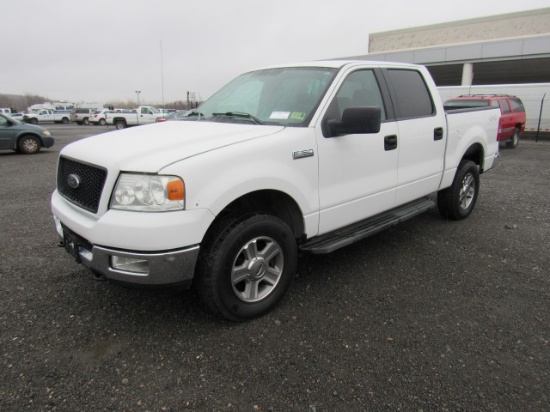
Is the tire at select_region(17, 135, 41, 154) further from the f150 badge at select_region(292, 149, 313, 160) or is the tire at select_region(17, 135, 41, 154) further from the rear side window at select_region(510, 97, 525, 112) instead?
the rear side window at select_region(510, 97, 525, 112)

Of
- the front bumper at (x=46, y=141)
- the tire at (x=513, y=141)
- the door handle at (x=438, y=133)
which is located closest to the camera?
the door handle at (x=438, y=133)

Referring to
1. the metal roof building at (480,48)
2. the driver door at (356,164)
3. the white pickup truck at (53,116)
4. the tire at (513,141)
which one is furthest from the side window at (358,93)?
the white pickup truck at (53,116)

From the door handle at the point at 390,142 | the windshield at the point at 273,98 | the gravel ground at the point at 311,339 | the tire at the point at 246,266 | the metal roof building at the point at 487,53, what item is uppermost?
the metal roof building at the point at 487,53

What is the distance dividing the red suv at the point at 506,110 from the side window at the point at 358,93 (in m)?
10.2

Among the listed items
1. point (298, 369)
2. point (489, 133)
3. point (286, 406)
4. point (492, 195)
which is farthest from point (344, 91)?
point (492, 195)

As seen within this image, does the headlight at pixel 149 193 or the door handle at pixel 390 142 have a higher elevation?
the door handle at pixel 390 142

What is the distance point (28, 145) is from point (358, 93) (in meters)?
13.5

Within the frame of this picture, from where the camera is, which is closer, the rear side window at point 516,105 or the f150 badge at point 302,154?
the f150 badge at point 302,154

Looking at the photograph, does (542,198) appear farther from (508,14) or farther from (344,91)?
(508,14)

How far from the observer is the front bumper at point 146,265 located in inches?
96.1

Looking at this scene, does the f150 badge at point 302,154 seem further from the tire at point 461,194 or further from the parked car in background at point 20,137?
the parked car in background at point 20,137

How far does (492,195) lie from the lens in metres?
7.01

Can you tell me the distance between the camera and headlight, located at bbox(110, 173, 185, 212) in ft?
7.97

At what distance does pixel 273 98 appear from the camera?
11.7ft
